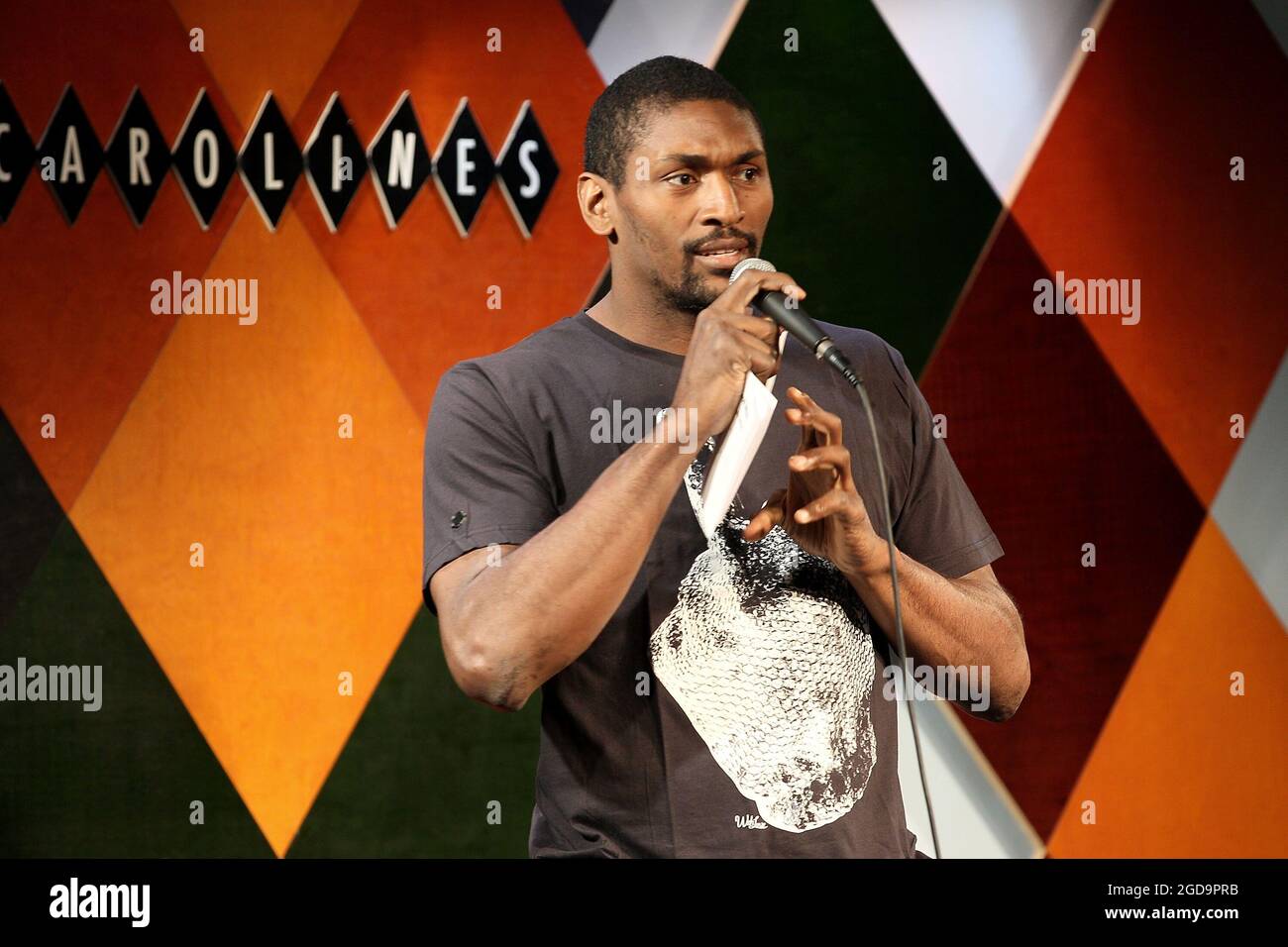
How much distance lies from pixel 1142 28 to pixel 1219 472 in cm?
101

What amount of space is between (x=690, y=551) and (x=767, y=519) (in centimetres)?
16

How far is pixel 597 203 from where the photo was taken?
1.88m

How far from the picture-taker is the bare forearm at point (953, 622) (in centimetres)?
162

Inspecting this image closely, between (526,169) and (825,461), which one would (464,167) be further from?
(825,461)

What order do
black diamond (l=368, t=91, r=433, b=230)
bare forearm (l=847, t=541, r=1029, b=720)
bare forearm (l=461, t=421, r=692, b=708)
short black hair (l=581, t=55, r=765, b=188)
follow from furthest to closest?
black diamond (l=368, t=91, r=433, b=230), short black hair (l=581, t=55, r=765, b=188), bare forearm (l=847, t=541, r=1029, b=720), bare forearm (l=461, t=421, r=692, b=708)

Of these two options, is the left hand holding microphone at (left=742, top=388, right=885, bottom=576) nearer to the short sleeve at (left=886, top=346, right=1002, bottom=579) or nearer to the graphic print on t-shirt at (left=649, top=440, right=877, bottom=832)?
the graphic print on t-shirt at (left=649, top=440, right=877, bottom=832)

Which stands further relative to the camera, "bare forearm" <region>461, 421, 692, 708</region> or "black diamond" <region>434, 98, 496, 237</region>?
"black diamond" <region>434, 98, 496, 237</region>

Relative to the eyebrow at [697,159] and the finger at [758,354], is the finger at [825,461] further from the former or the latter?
the eyebrow at [697,159]

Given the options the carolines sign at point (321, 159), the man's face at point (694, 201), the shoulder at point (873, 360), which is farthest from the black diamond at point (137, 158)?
the shoulder at point (873, 360)

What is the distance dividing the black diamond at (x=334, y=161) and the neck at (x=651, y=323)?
1311 millimetres

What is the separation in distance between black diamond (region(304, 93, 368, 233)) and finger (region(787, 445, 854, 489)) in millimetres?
1748

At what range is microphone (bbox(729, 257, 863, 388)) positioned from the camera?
1.40 metres

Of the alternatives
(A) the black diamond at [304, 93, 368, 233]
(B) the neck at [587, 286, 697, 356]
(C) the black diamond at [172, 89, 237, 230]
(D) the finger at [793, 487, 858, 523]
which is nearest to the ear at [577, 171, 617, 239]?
(B) the neck at [587, 286, 697, 356]
